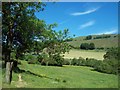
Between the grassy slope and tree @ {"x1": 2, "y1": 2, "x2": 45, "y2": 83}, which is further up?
tree @ {"x1": 2, "y1": 2, "x2": 45, "y2": 83}

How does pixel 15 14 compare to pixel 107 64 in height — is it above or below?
above

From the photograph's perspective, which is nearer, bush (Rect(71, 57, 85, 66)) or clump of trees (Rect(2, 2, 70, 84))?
clump of trees (Rect(2, 2, 70, 84))

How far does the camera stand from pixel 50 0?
26594 millimetres

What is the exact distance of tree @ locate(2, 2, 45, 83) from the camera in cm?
2591

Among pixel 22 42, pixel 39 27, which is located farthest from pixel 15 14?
pixel 22 42

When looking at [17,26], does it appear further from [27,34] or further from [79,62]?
[79,62]

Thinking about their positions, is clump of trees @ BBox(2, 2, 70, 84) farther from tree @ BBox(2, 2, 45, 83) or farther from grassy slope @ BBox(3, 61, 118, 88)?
grassy slope @ BBox(3, 61, 118, 88)

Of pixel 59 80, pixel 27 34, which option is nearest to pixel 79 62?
pixel 59 80

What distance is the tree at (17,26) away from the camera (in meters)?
25.9

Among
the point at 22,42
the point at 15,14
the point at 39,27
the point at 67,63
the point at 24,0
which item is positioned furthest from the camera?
the point at 67,63

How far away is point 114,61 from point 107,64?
2.82 metres

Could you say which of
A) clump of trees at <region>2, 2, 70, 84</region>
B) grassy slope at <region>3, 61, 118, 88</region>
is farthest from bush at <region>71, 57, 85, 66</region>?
clump of trees at <region>2, 2, 70, 84</region>

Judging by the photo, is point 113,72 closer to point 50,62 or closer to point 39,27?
point 50,62

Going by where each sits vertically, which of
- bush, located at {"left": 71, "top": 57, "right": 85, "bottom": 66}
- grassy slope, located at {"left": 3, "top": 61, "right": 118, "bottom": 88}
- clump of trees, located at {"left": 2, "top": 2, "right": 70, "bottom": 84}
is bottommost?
grassy slope, located at {"left": 3, "top": 61, "right": 118, "bottom": 88}
